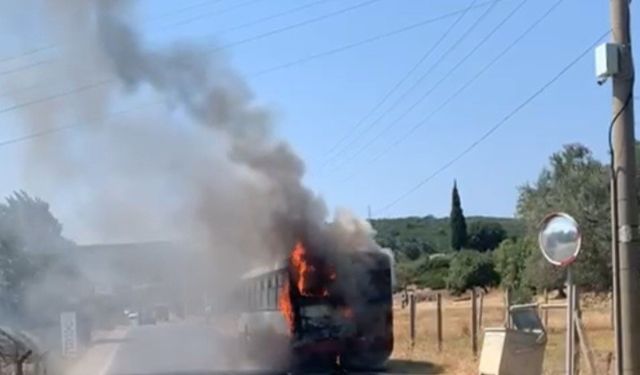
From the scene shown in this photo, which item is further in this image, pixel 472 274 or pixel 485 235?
pixel 485 235

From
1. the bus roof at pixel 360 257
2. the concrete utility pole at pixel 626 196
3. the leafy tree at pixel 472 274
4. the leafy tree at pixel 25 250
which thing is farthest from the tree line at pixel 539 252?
the leafy tree at pixel 25 250

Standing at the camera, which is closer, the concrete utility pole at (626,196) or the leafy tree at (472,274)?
the concrete utility pole at (626,196)

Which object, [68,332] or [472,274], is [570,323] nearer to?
[68,332]

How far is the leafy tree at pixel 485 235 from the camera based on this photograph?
409 feet

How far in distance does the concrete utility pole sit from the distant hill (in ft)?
336

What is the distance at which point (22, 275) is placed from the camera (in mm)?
38250

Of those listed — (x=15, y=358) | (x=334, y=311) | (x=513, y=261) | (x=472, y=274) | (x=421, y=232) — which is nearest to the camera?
(x=15, y=358)

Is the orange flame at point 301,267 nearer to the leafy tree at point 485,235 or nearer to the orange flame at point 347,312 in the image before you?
the orange flame at point 347,312

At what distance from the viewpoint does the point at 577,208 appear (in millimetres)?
55250

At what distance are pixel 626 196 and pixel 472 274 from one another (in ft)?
242

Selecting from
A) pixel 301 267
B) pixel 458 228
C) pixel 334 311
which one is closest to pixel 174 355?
pixel 301 267

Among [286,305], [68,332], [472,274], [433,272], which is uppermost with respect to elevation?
[286,305]

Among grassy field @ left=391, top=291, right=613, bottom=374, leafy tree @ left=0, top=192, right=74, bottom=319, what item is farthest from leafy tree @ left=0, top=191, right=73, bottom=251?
grassy field @ left=391, top=291, right=613, bottom=374

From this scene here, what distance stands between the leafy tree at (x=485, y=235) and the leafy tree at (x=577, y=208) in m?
57.0
